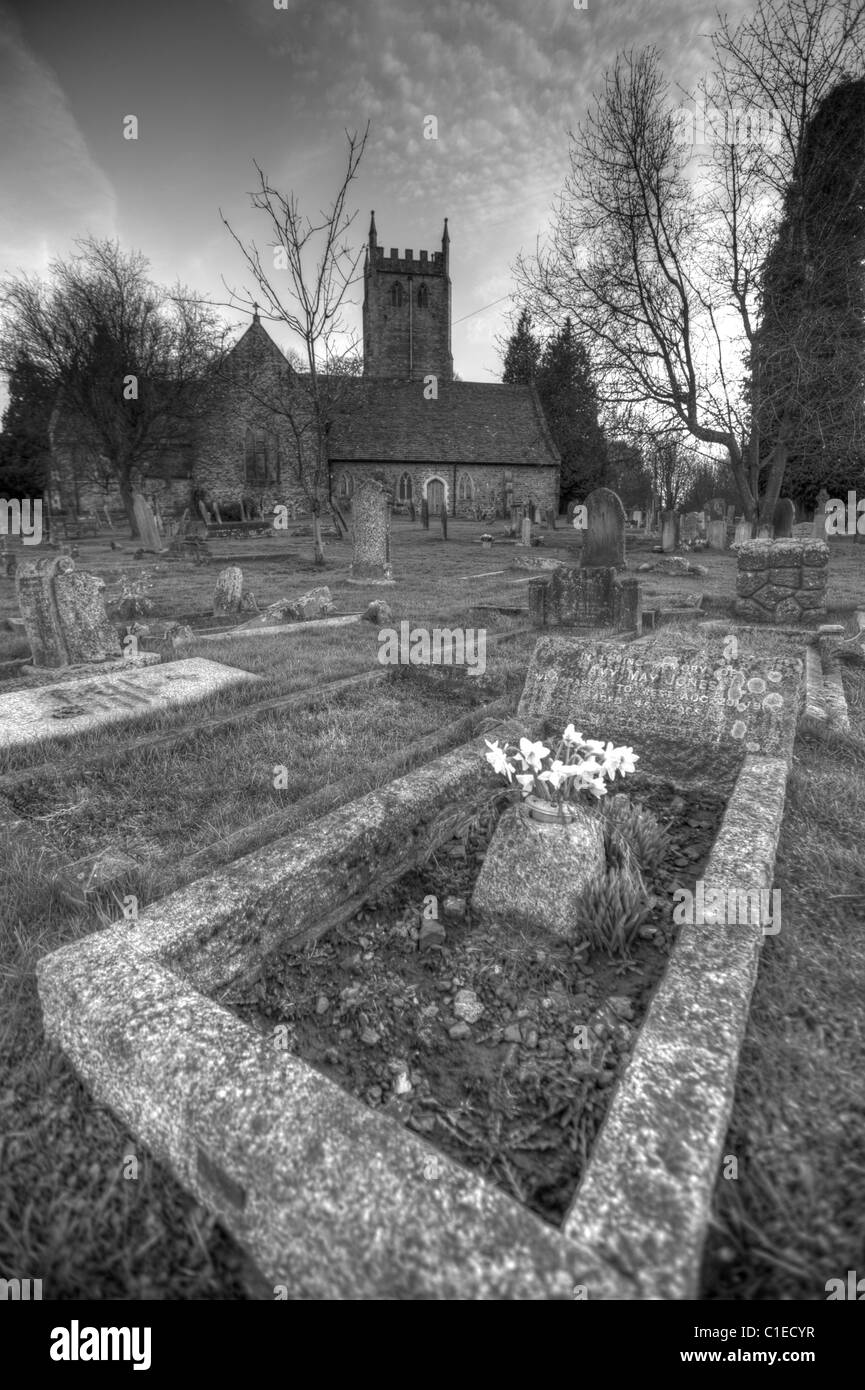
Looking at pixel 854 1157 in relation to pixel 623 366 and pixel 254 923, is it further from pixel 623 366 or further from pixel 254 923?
pixel 623 366

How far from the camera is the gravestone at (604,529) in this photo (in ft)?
29.6

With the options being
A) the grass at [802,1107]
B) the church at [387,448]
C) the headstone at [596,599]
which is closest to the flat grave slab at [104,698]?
the headstone at [596,599]

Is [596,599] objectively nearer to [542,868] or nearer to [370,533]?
[542,868]

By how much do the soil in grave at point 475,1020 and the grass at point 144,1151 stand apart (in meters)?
0.37

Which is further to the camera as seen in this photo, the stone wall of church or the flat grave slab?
the stone wall of church

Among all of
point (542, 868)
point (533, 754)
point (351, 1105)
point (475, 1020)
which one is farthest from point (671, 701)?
point (351, 1105)

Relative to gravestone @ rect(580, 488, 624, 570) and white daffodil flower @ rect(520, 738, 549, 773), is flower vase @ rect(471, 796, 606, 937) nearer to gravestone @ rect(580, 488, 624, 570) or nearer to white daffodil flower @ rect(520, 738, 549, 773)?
white daffodil flower @ rect(520, 738, 549, 773)

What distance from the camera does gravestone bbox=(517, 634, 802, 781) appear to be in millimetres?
3383

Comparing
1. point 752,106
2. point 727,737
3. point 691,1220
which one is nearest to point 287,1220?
point 691,1220

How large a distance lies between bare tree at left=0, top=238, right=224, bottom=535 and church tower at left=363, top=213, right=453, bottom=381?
17.8 metres

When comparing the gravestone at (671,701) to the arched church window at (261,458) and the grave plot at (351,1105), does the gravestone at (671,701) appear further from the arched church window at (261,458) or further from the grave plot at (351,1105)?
the arched church window at (261,458)

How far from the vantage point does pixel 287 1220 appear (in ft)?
4.01

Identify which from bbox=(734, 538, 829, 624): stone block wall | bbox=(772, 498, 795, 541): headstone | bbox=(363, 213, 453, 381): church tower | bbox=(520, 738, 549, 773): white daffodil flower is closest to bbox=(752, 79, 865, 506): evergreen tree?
bbox=(772, 498, 795, 541): headstone
